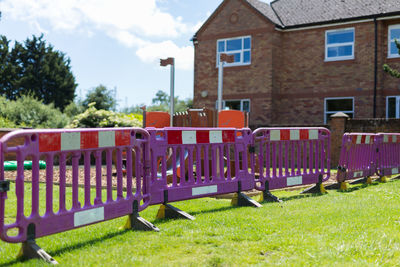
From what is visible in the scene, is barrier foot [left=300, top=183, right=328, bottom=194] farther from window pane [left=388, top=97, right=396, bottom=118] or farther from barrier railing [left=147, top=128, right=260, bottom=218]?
window pane [left=388, top=97, right=396, bottom=118]

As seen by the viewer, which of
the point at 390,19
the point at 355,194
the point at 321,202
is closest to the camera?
the point at 321,202

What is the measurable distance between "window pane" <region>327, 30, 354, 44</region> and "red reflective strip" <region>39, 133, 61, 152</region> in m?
20.0

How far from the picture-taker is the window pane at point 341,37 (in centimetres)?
2227

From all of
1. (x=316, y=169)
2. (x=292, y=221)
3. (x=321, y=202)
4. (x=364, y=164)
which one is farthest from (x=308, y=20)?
(x=292, y=221)

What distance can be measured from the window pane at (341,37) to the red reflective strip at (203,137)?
17327 mm

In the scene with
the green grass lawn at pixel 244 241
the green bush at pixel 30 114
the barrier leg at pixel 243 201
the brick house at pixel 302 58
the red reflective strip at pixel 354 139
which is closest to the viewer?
the green grass lawn at pixel 244 241

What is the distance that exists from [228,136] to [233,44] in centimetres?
1835

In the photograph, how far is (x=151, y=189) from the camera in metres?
6.15

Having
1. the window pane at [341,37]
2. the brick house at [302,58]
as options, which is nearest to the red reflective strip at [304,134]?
the brick house at [302,58]

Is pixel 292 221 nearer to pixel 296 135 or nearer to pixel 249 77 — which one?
pixel 296 135

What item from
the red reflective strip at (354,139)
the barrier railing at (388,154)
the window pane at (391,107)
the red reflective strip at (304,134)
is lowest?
the barrier railing at (388,154)

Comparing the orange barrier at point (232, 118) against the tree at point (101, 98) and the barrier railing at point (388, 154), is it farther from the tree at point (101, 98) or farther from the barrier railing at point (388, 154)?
the tree at point (101, 98)

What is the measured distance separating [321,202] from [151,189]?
3.00m

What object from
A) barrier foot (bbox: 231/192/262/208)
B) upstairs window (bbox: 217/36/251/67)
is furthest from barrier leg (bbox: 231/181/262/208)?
upstairs window (bbox: 217/36/251/67)
